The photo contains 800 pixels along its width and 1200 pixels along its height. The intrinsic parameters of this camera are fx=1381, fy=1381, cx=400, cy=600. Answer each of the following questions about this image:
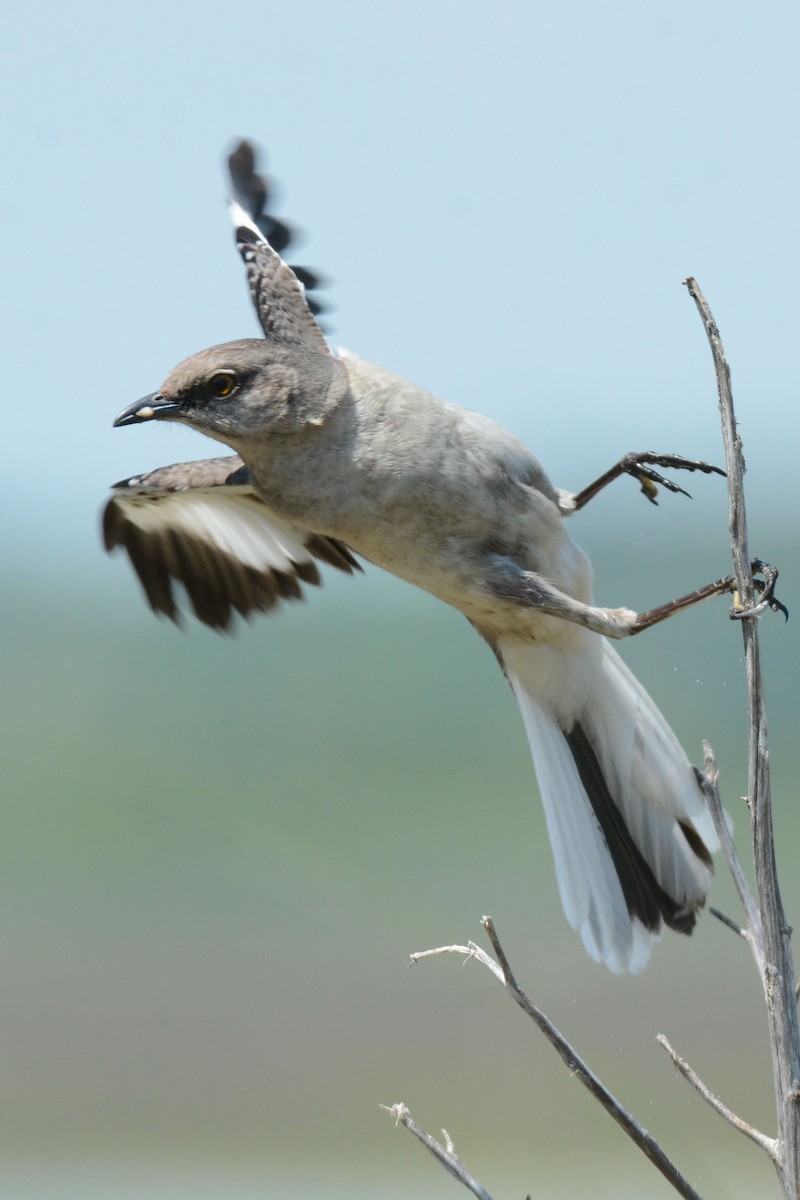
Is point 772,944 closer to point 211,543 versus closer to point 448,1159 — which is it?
point 448,1159

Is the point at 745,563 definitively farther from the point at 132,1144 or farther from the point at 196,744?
the point at 196,744

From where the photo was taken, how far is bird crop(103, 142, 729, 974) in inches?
123

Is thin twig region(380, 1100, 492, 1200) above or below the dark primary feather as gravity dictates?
below

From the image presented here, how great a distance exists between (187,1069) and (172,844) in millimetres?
4539

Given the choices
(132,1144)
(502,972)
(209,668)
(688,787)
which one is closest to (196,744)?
(209,668)

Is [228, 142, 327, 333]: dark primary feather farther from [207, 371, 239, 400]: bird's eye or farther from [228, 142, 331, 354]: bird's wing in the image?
[207, 371, 239, 400]: bird's eye

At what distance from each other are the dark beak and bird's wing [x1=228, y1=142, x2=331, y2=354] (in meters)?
0.37

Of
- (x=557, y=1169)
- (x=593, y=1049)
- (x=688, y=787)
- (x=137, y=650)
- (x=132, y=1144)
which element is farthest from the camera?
(x=137, y=650)

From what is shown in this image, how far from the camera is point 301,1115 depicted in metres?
11.8

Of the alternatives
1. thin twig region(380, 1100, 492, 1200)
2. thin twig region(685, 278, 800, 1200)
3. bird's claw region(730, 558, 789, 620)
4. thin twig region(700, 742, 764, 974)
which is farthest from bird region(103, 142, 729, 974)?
thin twig region(380, 1100, 492, 1200)

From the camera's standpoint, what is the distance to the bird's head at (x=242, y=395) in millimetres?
3168

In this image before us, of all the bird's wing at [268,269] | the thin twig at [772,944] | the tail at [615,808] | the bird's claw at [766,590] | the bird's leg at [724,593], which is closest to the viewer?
the thin twig at [772,944]

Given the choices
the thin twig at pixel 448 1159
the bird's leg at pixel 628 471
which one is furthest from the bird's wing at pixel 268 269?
the thin twig at pixel 448 1159

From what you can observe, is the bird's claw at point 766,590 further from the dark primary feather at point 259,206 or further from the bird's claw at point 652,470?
the dark primary feather at point 259,206
